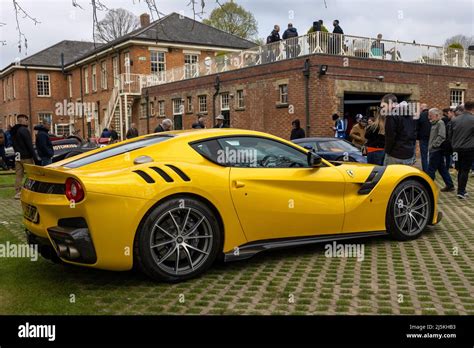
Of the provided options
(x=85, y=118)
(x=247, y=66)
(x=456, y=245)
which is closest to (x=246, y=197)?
(x=456, y=245)

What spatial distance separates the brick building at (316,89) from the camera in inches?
819

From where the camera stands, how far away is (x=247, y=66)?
2512 centimetres

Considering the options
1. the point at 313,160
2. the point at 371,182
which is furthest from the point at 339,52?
the point at 313,160

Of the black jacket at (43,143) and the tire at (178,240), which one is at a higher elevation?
the black jacket at (43,143)

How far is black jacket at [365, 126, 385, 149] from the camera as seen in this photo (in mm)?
8523

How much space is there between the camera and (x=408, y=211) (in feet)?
20.9

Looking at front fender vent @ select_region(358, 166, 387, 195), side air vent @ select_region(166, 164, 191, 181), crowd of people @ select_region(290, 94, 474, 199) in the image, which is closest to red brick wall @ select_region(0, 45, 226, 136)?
crowd of people @ select_region(290, 94, 474, 199)

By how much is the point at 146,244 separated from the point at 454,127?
7396mm

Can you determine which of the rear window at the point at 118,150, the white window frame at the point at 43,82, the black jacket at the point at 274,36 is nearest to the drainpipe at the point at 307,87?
the black jacket at the point at 274,36

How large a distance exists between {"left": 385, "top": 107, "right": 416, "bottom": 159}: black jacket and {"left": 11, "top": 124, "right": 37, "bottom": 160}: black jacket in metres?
7.74

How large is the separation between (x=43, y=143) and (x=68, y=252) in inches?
315

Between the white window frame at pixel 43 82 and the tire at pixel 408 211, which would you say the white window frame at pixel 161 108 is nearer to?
the white window frame at pixel 43 82

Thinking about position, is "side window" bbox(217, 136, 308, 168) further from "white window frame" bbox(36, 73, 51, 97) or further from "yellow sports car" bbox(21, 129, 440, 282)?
"white window frame" bbox(36, 73, 51, 97)

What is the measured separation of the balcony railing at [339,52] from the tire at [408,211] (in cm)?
1509
